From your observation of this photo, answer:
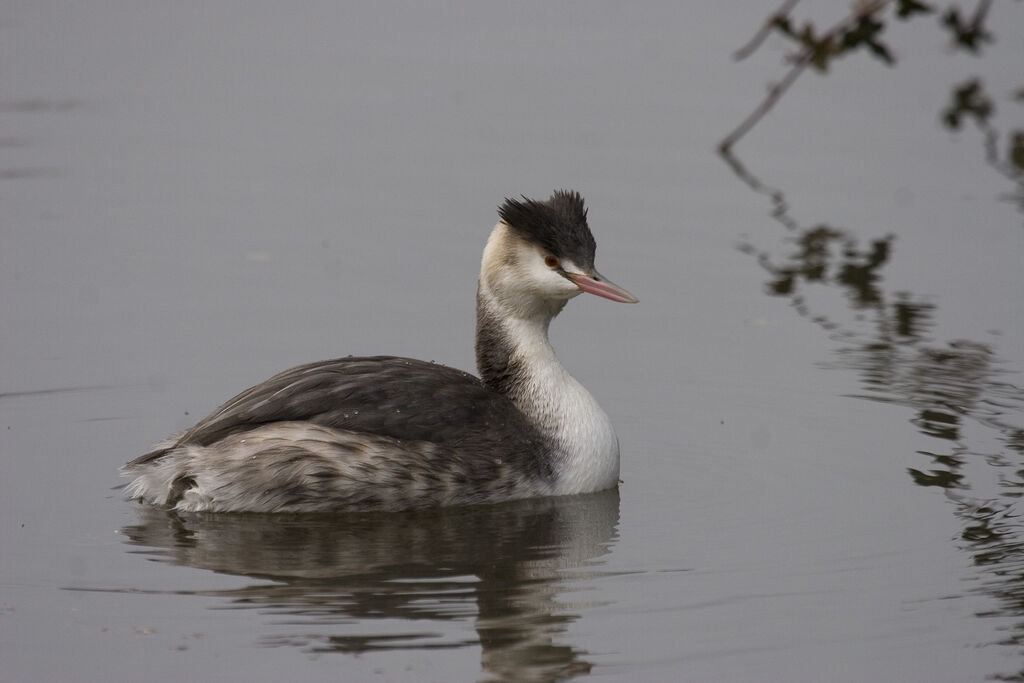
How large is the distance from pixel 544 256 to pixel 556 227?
161mm

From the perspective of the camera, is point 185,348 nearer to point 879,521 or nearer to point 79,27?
point 879,521

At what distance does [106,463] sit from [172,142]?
6.58 meters

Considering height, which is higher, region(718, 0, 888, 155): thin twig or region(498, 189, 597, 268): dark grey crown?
region(718, 0, 888, 155): thin twig

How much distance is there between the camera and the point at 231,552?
8.26 meters

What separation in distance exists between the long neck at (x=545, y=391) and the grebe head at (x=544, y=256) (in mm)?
115

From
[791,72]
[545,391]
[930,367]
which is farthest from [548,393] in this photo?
[791,72]

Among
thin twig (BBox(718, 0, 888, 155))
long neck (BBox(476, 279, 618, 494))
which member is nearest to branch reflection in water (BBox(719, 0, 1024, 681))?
thin twig (BBox(718, 0, 888, 155))

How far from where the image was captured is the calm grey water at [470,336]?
24.5 feet

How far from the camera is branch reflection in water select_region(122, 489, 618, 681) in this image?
7262 millimetres

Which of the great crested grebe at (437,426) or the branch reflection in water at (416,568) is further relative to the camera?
the great crested grebe at (437,426)

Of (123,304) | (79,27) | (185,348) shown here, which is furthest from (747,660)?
(79,27)

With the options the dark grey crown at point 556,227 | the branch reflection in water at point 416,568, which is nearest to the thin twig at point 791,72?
the dark grey crown at point 556,227

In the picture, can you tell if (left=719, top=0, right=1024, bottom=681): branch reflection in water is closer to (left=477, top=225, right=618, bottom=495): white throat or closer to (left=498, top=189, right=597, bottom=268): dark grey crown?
(left=477, top=225, right=618, bottom=495): white throat

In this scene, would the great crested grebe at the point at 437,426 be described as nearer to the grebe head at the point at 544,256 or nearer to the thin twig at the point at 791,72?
the grebe head at the point at 544,256
